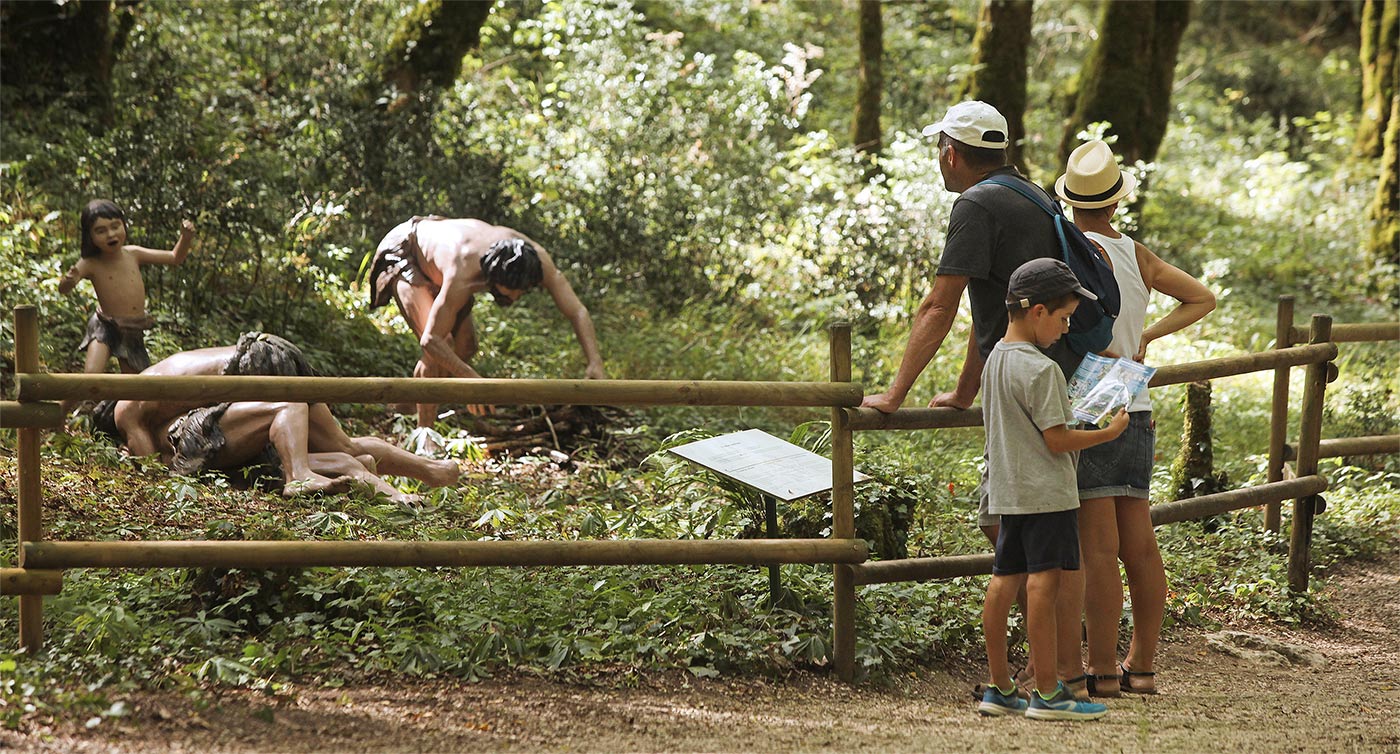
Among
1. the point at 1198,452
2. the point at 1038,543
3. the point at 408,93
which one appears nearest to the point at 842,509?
the point at 1038,543

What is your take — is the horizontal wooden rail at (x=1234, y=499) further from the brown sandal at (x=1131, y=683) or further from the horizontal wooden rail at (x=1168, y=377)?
the brown sandal at (x=1131, y=683)

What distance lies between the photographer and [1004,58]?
49.8 ft

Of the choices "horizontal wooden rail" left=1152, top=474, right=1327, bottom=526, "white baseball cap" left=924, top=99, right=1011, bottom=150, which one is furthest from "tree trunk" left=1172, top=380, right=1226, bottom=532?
"white baseball cap" left=924, top=99, right=1011, bottom=150

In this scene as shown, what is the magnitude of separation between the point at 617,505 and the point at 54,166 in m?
6.08

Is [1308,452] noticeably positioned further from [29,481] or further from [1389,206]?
[1389,206]

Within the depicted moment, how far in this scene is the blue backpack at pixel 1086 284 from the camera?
157 inches

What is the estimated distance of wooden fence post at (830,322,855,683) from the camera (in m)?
4.28

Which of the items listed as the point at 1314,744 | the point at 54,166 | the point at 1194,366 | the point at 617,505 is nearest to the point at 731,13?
the point at 54,166

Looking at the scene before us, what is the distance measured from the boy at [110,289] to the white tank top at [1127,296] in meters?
5.64

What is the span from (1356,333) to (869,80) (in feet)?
37.5

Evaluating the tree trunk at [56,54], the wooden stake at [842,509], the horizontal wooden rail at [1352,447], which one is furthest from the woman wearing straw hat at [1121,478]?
the tree trunk at [56,54]

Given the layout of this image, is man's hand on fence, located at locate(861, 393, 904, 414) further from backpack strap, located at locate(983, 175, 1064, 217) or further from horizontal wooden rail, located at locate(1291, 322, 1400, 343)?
horizontal wooden rail, located at locate(1291, 322, 1400, 343)

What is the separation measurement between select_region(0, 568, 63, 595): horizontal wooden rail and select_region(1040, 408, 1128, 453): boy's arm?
3.18 metres

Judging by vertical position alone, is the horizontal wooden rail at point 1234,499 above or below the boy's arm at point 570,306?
below
